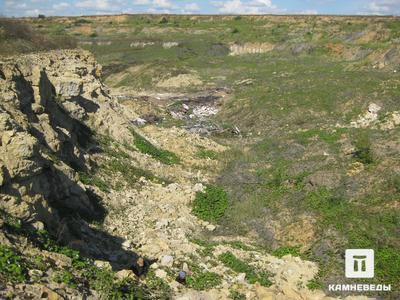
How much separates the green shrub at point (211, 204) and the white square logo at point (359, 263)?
5208 millimetres

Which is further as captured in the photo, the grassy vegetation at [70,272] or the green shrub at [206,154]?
the green shrub at [206,154]

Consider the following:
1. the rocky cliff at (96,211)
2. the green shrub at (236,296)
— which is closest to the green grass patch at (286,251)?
the rocky cliff at (96,211)

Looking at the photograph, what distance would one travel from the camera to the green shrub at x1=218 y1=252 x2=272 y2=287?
12953 millimetres

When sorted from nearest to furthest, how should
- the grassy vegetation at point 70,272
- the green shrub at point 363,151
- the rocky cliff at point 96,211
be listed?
the grassy vegetation at point 70,272 < the rocky cliff at point 96,211 < the green shrub at point 363,151

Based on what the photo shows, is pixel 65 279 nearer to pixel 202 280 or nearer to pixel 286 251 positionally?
pixel 202 280

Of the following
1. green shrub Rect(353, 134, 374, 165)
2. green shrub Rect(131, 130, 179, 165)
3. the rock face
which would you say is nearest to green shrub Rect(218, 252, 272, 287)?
the rock face

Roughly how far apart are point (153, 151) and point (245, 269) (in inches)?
410

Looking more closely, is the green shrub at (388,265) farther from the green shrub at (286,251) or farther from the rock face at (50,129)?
the rock face at (50,129)

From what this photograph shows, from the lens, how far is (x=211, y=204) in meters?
18.2

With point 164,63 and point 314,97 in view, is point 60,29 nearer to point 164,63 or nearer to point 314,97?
point 164,63

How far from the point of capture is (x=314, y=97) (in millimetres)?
32688

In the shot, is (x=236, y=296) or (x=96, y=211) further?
(x=96, y=211)

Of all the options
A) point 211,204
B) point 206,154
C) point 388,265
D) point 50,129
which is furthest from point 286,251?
point 206,154

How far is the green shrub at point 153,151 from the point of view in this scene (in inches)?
874
